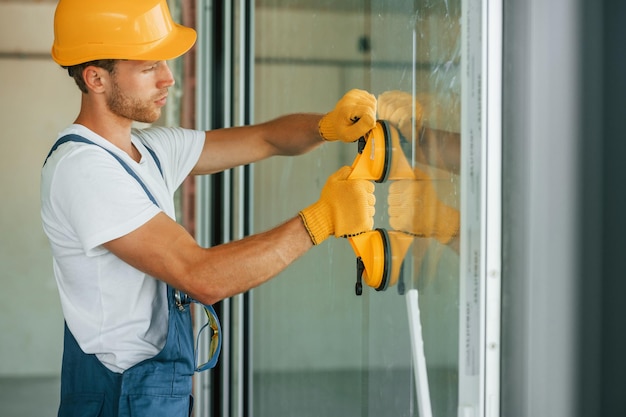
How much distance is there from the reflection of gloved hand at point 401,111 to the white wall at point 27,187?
384cm

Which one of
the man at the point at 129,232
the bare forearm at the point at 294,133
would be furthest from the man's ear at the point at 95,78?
the bare forearm at the point at 294,133

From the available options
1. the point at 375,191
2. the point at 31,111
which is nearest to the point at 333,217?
the point at 375,191

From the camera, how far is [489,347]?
2.82 feet

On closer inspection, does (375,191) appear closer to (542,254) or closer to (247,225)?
(542,254)

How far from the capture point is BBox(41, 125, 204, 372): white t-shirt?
4.99ft

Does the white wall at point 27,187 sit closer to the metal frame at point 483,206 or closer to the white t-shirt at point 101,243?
the white t-shirt at point 101,243

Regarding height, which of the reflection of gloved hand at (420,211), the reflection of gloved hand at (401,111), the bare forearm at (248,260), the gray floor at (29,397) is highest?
A: the reflection of gloved hand at (401,111)

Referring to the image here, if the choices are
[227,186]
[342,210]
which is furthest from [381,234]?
[227,186]

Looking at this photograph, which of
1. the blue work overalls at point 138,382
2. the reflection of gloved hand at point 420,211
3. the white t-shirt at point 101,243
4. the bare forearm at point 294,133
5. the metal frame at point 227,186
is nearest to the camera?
the reflection of gloved hand at point 420,211

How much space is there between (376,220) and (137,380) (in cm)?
68

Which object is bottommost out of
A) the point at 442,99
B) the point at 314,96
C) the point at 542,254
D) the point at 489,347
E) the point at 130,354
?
the point at 130,354

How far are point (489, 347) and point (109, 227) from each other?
0.92 m

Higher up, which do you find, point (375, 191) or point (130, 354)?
point (375, 191)

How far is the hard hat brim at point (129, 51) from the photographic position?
1.69 metres
